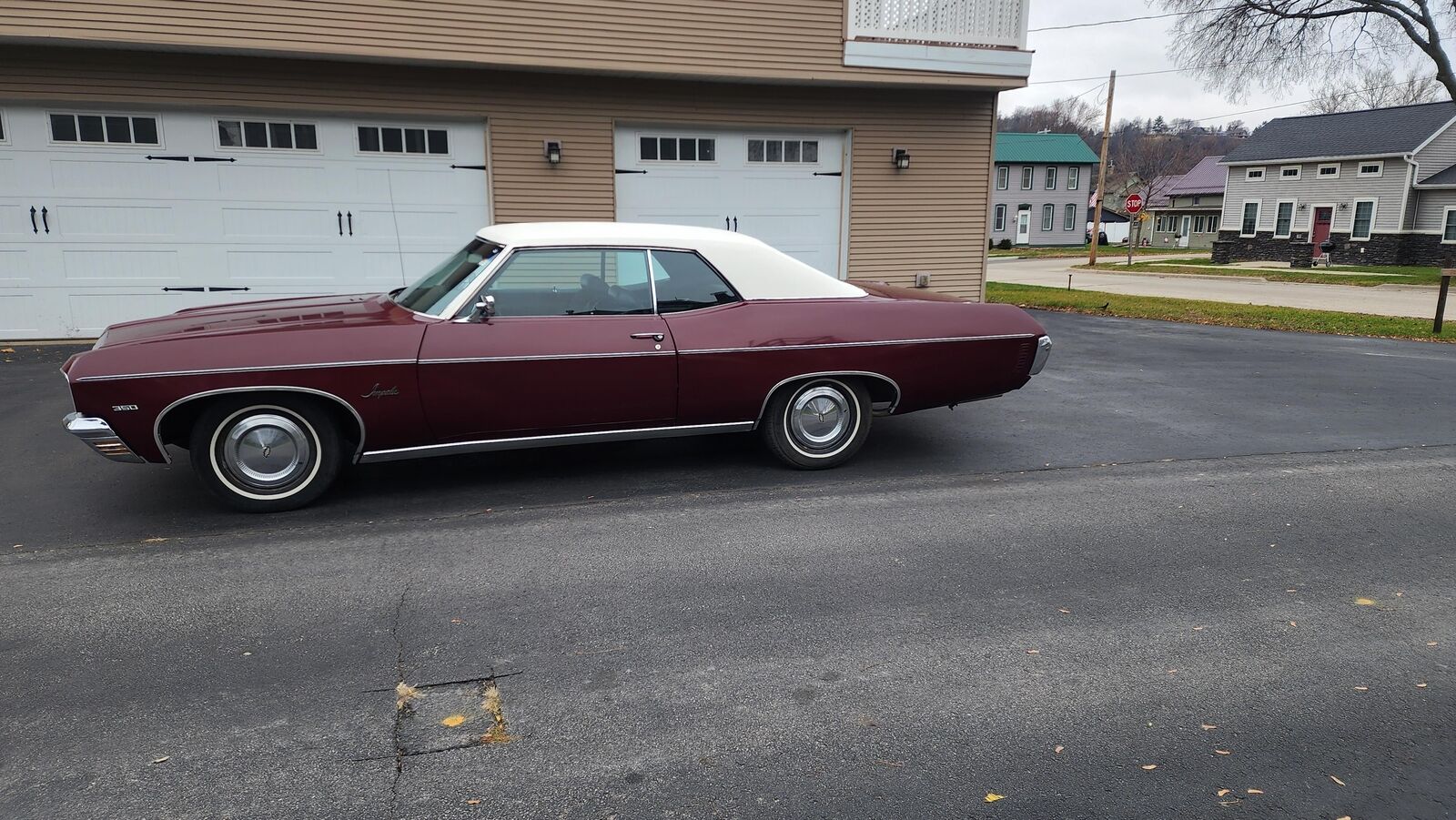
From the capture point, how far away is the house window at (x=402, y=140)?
35.3 feet

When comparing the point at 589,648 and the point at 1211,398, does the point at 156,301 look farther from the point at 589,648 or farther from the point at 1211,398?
the point at 1211,398

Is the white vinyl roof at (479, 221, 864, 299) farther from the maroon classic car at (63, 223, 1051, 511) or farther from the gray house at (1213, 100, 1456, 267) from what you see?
the gray house at (1213, 100, 1456, 267)

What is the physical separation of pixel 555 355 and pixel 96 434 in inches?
87.9

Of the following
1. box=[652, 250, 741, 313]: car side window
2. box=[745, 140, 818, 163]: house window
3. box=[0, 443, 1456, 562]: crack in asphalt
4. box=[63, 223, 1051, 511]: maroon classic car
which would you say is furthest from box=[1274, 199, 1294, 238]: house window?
box=[652, 250, 741, 313]: car side window

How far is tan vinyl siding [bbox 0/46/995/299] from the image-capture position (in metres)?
9.92

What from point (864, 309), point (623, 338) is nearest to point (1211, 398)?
point (864, 309)

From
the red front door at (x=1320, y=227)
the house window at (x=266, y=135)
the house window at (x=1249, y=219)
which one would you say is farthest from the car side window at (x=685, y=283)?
the house window at (x=1249, y=219)

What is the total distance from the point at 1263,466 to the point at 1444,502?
3.12 ft

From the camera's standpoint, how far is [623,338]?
5.29m

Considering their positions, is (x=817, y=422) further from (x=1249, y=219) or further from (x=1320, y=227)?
(x=1249, y=219)

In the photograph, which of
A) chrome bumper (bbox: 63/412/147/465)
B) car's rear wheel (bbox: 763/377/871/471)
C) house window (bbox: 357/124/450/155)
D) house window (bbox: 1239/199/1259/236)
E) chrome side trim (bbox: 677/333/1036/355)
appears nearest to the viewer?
chrome bumper (bbox: 63/412/147/465)

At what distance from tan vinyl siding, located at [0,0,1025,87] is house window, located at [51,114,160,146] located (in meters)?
0.95

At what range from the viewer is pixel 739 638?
142 inches

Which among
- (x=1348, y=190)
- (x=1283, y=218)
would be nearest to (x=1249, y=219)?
(x=1283, y=218)
